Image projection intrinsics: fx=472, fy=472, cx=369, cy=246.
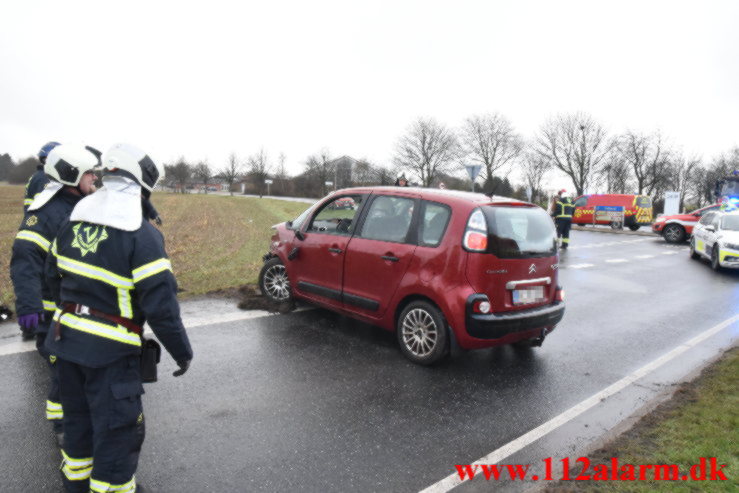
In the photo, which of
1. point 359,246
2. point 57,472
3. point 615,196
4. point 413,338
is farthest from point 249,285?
point 615,196

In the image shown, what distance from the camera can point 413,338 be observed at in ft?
15.7

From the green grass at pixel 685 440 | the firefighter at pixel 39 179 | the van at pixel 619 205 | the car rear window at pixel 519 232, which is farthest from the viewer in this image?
the van at pixel 619 205

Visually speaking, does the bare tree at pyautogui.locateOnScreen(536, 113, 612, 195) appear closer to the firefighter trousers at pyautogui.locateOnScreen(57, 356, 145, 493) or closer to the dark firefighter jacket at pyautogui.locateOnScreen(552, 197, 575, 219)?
the dark firefighter jacket at pyautogui.locateOnScreen(552, 197, 575, 219)

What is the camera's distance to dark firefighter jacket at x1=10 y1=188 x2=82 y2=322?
10.7ft

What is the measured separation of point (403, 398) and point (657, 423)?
195 cm

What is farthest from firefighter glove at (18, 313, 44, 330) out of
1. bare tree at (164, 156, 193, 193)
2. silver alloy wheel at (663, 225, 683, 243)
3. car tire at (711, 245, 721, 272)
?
bare tree at (164, 156, 193, 193)

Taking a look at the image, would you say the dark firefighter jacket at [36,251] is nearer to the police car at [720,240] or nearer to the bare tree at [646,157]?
the police car at [720,240]

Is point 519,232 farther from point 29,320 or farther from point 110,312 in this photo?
point 29,320

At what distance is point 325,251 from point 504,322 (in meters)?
2.21

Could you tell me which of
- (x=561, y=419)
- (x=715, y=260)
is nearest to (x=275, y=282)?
(x=561, y=419)

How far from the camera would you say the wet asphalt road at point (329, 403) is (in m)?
2.95

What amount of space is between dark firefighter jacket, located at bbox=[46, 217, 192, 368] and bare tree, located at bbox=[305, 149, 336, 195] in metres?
65.7

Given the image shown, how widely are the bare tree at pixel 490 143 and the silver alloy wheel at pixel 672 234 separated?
4191cm

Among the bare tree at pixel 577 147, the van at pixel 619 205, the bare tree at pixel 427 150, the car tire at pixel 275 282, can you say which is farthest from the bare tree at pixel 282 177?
the car tire at pixel 275 282
